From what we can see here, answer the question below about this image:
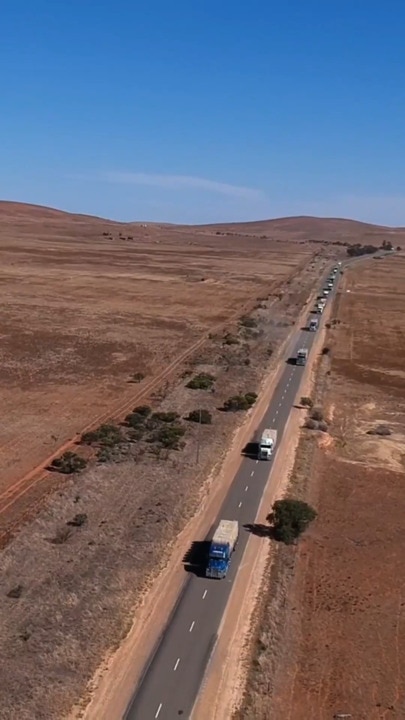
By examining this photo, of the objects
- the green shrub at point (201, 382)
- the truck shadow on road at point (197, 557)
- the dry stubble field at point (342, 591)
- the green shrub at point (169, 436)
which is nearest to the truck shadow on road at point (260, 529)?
the dry stubble field at point (342, 591)

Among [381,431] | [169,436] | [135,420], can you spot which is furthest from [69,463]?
[381,431]

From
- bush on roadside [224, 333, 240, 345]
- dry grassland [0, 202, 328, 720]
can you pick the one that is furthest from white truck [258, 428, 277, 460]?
bush on roadside [224, 333, 240, 345]

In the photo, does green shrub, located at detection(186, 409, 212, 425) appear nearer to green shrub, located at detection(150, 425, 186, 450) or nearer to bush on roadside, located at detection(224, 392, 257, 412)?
green shrub, located at detection(150, 425, 186, 450)

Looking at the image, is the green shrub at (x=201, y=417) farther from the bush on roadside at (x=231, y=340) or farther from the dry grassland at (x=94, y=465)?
the bush on roadside at (x=231, y=340)

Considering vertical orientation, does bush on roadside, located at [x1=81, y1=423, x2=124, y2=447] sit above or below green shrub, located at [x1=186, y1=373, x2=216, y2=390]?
below

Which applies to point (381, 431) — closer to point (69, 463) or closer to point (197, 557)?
point (69, 463)

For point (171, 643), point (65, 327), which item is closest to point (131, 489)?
point (171, 643)

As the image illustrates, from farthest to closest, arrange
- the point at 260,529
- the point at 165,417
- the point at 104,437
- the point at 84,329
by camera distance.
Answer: the point at 84,329 < the point at 165,417 < the point at 104,437 < the point at 260,529
